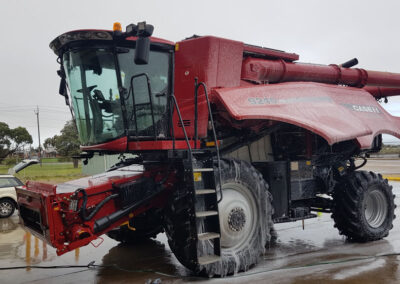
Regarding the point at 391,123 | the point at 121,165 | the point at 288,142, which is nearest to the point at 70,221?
the point at 121,165

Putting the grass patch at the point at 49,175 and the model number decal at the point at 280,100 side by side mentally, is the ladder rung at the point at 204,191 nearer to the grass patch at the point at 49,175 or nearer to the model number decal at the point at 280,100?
the model number decal at the point at 280,100

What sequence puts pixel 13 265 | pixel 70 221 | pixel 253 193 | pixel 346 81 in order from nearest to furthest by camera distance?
pixel 70 221 → pixel 253 193 → pixel 13 265 → pixel 346 81

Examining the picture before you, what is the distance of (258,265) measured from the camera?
5.40 meters

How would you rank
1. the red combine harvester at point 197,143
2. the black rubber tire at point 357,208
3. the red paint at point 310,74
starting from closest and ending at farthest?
1. the red combine harvester at point 197,143
2. the red paint at point 310,74
3. the black rubber tire at point 357,208

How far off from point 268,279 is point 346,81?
4.59 m

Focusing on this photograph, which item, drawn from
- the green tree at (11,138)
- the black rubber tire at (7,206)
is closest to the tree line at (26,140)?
the green tree at (11,138)

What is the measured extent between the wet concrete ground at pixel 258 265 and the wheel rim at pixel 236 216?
1.44ft

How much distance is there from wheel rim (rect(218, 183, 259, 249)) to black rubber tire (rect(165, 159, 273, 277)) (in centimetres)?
5

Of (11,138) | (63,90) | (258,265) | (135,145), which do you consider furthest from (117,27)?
(11,138)

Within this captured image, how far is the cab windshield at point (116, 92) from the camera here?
17.2ft

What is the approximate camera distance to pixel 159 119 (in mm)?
5477

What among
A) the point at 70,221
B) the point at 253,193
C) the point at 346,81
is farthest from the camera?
the point at 346,81

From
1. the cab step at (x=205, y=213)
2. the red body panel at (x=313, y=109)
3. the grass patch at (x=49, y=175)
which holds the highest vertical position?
the red body panel at (x=313, y=109)

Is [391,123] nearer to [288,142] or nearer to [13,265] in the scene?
[288,142]
